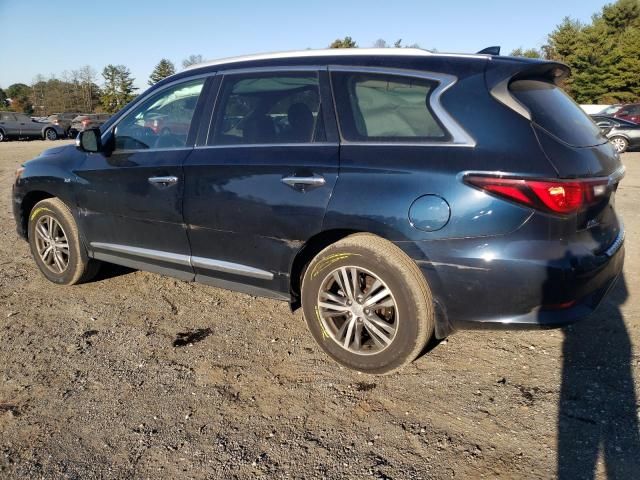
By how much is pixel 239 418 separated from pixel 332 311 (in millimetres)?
841

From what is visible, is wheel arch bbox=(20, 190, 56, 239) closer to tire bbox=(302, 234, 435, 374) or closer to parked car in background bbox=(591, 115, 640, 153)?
tire bbox=(302, 234, 435, 374)

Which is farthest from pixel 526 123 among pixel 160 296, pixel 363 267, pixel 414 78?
pixel 160 296

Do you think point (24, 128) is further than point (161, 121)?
Yes

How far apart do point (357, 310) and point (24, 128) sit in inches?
1303

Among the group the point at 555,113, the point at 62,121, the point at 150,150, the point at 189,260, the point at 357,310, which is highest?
the point at 555,113

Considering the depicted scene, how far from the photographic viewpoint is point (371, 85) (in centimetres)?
312

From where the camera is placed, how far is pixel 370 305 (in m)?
3.08

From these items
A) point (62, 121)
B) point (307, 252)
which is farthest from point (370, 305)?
point (62, 121)

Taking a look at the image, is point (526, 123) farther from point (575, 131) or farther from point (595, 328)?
point (595, 328)

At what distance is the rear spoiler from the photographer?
108 inches

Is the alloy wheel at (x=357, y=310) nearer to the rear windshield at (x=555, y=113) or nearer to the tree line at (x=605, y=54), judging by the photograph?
the rear windshield at (x=555, y=113)

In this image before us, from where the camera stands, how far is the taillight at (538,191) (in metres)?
2.58

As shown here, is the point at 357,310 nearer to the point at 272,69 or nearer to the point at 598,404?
the point at 598,404

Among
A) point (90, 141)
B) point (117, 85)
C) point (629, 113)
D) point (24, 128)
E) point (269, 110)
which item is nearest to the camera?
point (269, 110)
